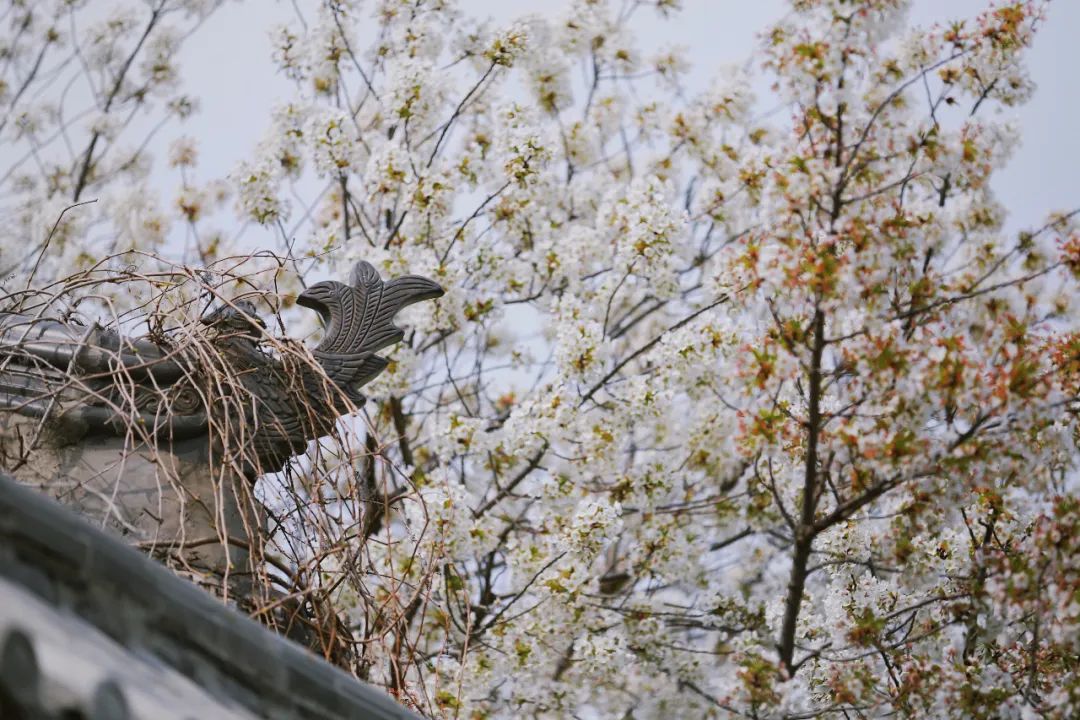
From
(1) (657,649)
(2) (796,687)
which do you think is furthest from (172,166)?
(2) (796,687)

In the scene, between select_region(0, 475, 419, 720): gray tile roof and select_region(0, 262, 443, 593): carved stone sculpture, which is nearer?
select_region(0, 475, 419, 720): gray tile roof

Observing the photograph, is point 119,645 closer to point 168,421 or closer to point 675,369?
point 168,421

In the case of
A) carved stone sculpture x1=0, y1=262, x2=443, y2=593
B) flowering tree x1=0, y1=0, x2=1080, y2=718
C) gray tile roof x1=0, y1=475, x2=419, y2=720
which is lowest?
gray tile roof x1=0, y1=475, x2=419, y2=720

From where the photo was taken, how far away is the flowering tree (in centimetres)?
409

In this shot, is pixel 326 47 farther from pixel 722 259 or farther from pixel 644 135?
pixel 722 259

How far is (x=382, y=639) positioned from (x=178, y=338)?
1.02m

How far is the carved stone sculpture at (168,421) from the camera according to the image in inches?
137

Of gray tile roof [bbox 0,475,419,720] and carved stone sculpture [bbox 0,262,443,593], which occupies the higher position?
carved stone sculpture [bbox 0,262,443,593]

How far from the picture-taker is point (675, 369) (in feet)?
Answer: 21.7

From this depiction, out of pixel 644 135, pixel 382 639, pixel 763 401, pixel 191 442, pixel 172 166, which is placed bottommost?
pixel 382 639

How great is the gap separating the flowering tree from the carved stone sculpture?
201 millimetres

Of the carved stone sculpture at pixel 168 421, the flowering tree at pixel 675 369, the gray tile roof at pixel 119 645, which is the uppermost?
the flowering tree at pixel 675 369

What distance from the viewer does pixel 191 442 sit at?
3686 millimetres

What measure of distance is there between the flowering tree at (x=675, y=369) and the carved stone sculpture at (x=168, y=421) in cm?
20
